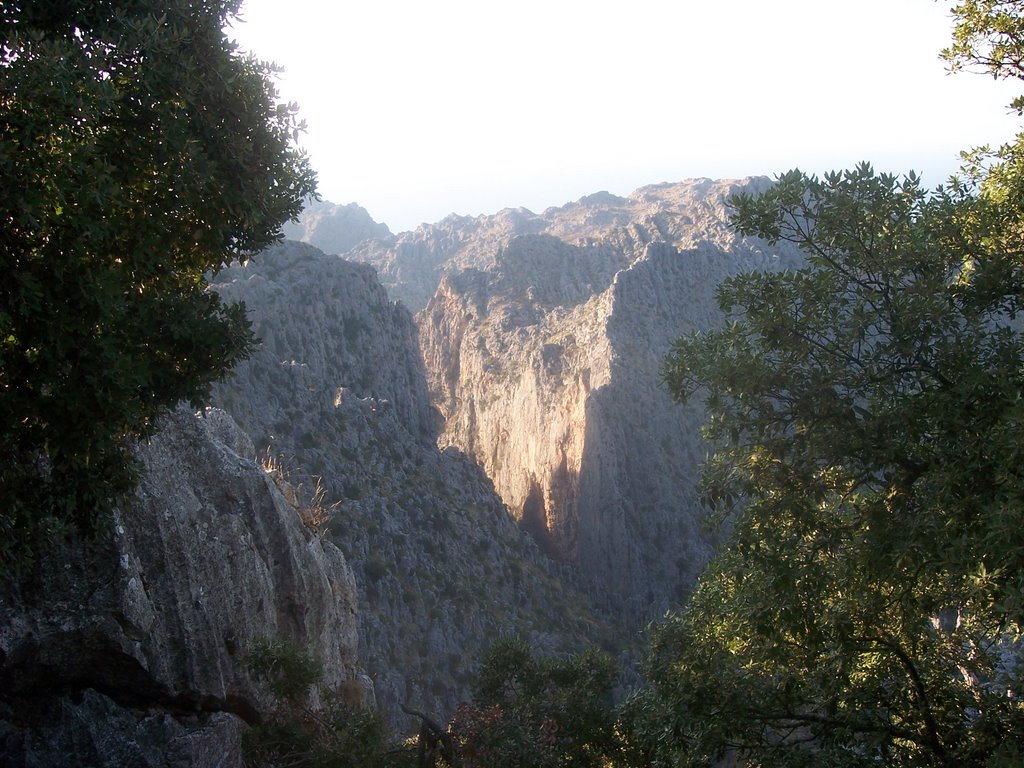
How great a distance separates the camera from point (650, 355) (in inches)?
3211

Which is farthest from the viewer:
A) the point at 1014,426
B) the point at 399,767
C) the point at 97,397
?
the point at 399,767

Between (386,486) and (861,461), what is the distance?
1916 inches

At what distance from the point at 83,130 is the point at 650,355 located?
3015 inches

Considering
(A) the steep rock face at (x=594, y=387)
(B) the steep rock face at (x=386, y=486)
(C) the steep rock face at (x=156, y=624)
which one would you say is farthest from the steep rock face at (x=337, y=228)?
(C) the steep rock face at (x=156, y=624)

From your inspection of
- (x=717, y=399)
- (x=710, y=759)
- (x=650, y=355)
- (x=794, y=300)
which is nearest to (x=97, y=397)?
(x=717, y=399)

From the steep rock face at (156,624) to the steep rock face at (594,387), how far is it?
5660 cm

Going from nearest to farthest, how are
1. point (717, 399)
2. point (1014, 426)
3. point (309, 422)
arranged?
point (1014, 426) < point (717, 399) < point (309, 422)

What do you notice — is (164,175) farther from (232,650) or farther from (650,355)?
(650,355)

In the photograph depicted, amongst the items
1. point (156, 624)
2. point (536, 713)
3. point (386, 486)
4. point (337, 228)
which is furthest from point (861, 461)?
point (337, 228)

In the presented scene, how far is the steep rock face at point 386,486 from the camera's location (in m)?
48.7

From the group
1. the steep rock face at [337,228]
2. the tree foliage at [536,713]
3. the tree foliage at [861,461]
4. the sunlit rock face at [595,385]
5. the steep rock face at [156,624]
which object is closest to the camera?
the tree foliage at [861,461]

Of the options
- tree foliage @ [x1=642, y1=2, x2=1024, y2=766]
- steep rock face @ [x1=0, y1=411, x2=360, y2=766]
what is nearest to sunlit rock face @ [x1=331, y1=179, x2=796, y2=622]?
steep rock face @ [x1=0, y1=411, x2=360, y2=766]

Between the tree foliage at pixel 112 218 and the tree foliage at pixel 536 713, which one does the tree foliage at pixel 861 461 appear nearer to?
the tree foliage at pixel 112 218

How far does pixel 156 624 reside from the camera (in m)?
13.5
